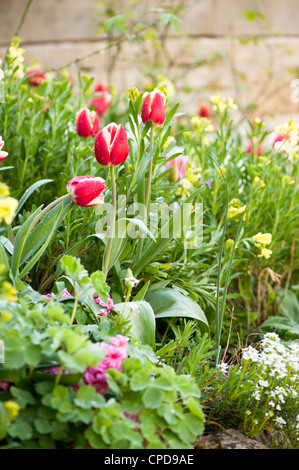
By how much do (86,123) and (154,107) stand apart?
348 millimetres

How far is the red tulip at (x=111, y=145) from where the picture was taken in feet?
3.42

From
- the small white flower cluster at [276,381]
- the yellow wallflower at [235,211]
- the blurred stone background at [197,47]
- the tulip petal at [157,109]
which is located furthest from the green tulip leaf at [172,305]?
the blurred stone background at [197,47]

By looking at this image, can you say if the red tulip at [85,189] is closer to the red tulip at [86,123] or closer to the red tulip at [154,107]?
the red tulip at [154,107]

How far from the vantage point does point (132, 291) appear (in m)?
1.30

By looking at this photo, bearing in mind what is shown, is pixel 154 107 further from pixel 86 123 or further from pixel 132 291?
pixel 132 291

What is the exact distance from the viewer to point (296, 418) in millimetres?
1021

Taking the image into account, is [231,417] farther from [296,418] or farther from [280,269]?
[280,269]

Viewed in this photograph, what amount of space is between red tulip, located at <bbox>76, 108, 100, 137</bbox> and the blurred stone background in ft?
7.29

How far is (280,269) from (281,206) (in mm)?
261

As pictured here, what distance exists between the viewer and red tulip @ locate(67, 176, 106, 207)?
994 millimetres

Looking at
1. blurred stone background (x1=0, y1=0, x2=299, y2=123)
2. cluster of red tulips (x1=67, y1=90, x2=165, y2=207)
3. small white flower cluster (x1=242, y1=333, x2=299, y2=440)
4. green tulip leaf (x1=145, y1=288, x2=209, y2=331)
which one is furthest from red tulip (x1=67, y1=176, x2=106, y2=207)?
blurred stone background (x1=0, y1=0, x2=299, y2=123)

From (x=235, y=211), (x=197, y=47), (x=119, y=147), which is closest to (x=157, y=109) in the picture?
(x=119, y=147)

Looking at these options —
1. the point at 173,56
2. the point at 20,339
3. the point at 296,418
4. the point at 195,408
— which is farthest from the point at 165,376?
the point at 173,56

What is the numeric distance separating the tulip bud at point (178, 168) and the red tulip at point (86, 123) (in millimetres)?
251
